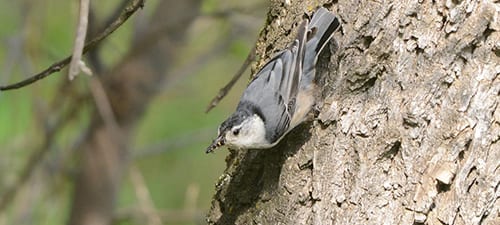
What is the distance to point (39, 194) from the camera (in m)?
4.56

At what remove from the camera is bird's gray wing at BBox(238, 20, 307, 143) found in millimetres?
2408

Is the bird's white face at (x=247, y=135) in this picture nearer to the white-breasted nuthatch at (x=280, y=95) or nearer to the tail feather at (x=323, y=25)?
the white-breasted nuthatch at (x=280, y=95)

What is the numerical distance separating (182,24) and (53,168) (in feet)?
3.71

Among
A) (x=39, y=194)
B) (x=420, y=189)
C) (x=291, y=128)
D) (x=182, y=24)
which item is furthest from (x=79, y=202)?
(x=420, y=189)

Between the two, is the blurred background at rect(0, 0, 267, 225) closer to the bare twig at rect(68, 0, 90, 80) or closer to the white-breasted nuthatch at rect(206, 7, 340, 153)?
the white-breasted nuthatch at rect(206, 7, 340, 153)

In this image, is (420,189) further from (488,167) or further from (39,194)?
(39,194)

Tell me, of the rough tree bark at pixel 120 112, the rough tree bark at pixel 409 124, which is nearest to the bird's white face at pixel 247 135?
the rough tree bark at pixel 409 124

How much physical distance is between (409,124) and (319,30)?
33 centimetres

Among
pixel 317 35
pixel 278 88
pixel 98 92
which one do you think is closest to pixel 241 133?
pixel 278 88

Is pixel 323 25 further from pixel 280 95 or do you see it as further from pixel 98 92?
pixel 98 92

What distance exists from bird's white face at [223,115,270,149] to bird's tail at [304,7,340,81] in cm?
22

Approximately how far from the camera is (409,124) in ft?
6.85

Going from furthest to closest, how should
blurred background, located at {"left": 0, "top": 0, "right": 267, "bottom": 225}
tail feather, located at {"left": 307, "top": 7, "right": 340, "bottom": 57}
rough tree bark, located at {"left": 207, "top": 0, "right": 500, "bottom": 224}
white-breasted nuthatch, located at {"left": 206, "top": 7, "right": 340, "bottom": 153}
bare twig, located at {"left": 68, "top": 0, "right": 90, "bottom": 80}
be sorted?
1. blurred background, located at {"left": 0, "top": 0, "right": 267, "bottom": 225}
2. white-breasted nuthatch, located at {"left": 206, "top": 7, "right": 340, "bottom": 153}
3. tail feather, located at {"left": 307, "top": 7, "right": 340, "bottom": 57}
4. rough tree bark, located at {"left": 207, "top": 0, "right": 500, "bottom": 224}
5. bare twig, located at {"left": 68, "top": 0, "right": 90, "bottom": 80}

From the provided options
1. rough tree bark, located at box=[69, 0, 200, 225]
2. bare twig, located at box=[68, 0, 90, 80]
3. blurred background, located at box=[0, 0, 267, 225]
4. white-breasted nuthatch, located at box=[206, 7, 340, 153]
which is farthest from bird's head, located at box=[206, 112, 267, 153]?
rough tree bark, located at box=[69, 0, 200, 225]
